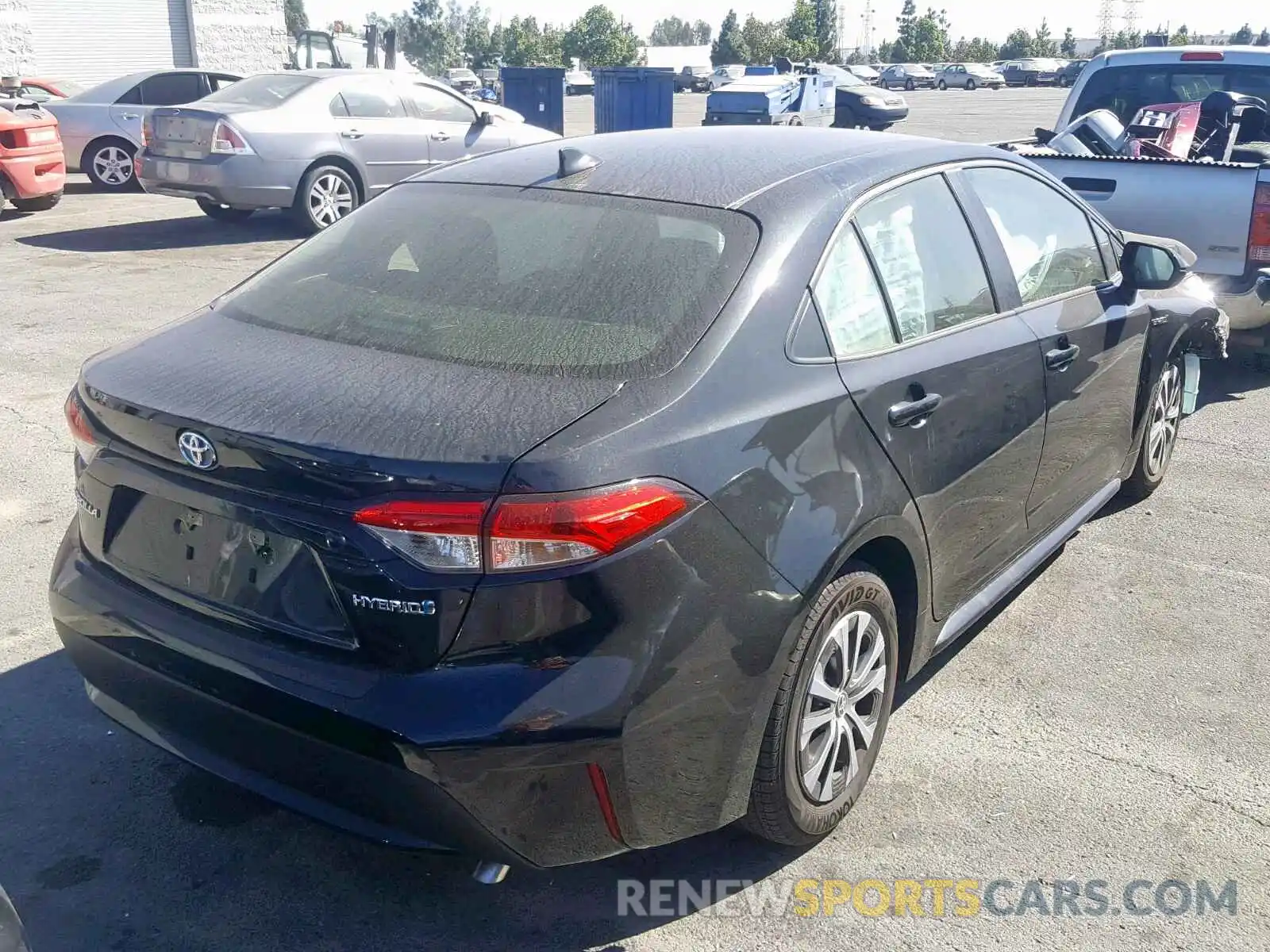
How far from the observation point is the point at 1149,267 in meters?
4.62

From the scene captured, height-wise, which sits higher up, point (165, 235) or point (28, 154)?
point (28, 154)

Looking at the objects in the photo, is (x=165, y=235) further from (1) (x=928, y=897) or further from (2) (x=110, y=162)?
(1) (x=928, y=897)

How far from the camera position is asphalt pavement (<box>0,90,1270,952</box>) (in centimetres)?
289

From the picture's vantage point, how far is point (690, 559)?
8.41ft

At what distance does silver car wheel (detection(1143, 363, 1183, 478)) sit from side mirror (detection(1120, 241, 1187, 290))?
68 centimetres

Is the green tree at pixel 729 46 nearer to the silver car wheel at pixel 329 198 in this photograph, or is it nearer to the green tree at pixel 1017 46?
the green tree at pixel 1017 46

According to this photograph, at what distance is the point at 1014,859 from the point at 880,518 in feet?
3.01

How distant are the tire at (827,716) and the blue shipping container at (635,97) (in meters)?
18.5

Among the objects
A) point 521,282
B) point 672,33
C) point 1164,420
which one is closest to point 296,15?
point 672,33

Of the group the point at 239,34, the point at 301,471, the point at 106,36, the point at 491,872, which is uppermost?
the point at 239,34

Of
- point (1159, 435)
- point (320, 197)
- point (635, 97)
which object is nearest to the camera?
point (1159, 435)

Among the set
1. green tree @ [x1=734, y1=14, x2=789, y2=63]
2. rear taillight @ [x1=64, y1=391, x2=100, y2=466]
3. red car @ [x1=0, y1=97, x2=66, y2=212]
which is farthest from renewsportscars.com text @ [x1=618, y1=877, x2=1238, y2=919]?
green tree @ [x1=734, y1=14, x2=789, y2=63]

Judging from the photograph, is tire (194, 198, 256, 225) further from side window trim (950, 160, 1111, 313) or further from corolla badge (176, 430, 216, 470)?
corolla badge (176, 430, 216, 470)

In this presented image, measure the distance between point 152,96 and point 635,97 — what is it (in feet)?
28.2
